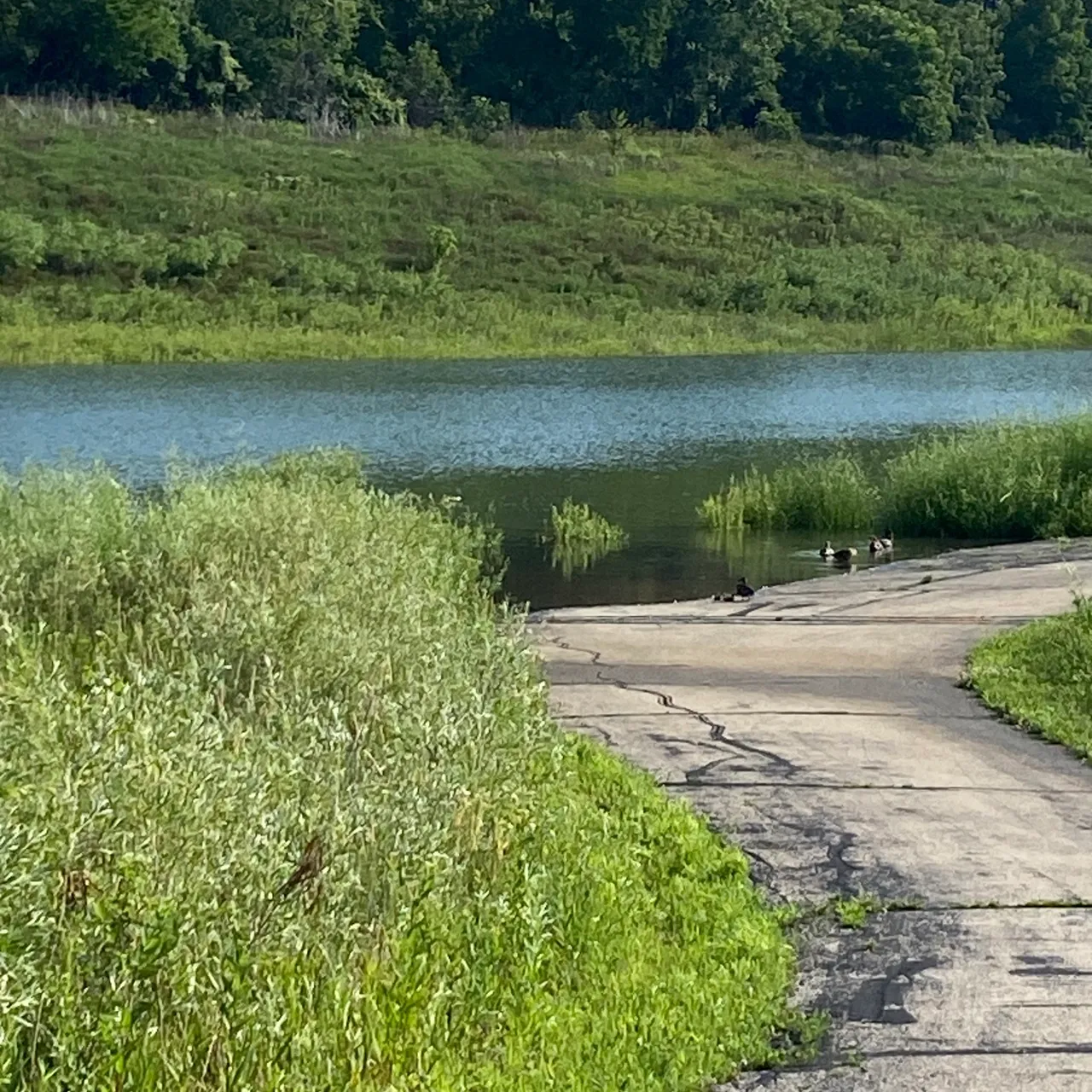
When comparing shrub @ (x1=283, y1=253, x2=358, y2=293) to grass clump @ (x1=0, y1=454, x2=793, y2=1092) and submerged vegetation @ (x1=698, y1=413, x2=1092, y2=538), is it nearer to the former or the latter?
submerged vegetation @ (x1=698, y1=413, x2=1092, y2=538)

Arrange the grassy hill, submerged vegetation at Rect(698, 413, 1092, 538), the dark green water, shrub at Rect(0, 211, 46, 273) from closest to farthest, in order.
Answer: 1. submerged vegetation at Rect(698, 413, 1092, 538)
2. the dark green water
3. the grassy hill
4. shrub at Rect(0, 211, 46, 273)

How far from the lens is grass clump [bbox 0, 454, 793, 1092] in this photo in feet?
16.8

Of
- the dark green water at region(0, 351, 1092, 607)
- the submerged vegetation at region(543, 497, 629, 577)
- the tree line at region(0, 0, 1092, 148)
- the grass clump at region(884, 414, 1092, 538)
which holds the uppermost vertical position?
the tree line at region(0, 0, 1092, 148)

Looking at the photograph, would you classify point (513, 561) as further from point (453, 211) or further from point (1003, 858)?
point (453, 211)

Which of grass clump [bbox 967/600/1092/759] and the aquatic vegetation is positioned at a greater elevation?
grass clump [bbox 967/600/1092/759]

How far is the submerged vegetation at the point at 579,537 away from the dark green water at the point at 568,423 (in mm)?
235

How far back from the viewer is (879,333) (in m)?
72.6

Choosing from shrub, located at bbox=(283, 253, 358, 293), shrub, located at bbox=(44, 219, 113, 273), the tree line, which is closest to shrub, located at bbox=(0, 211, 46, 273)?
shrub, located at bbox=(44, 219, 113, 273)

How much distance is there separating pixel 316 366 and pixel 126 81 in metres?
62.2

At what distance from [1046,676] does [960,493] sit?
44.4 feet

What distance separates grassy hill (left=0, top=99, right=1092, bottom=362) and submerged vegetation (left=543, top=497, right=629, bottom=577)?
34.3 m

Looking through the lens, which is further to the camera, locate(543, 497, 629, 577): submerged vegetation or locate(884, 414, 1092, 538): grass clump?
locate(543, 497, 629, 577): submerged vegetation

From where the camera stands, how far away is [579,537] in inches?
988

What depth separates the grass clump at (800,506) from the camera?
25.9m
